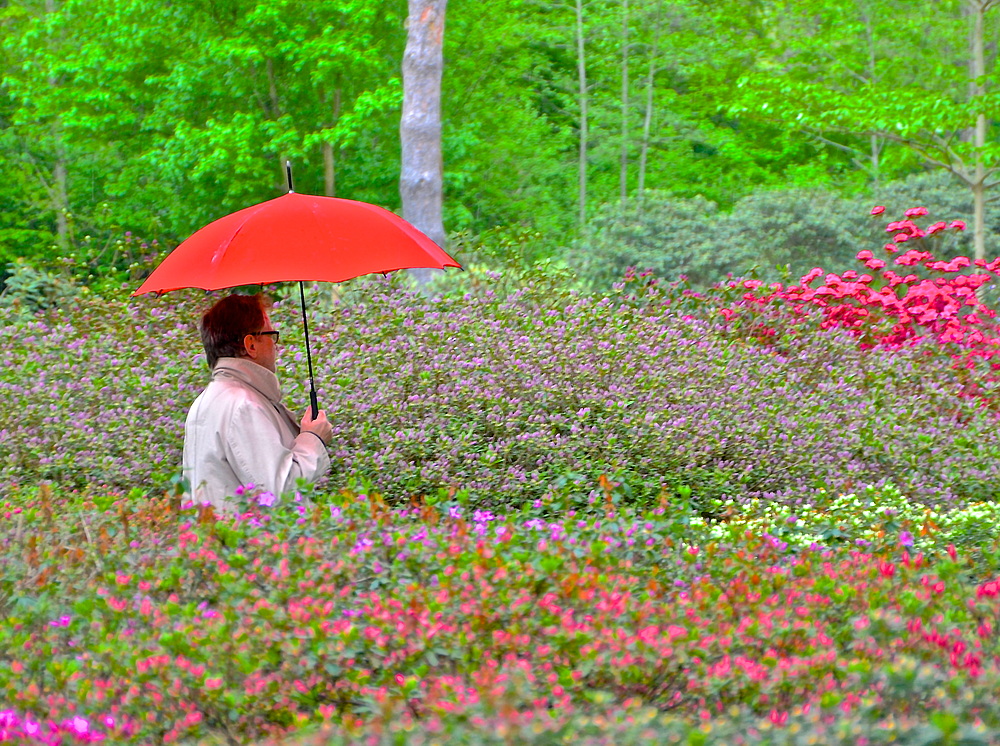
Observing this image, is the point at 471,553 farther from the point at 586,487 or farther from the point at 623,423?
the point at 623,423

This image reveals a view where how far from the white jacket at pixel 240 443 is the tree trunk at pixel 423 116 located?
8.71 meters

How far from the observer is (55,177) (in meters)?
20.2

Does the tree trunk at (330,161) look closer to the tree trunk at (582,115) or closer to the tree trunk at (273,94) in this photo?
the tree trunk at (273,94)

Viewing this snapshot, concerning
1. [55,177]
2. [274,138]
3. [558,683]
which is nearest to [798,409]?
[558,683]

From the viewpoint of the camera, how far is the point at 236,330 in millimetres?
3965

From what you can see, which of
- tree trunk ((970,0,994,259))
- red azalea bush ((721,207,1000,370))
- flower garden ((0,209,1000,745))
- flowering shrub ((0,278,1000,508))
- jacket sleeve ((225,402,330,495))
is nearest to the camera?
flower garden ((0,209,1000,745))

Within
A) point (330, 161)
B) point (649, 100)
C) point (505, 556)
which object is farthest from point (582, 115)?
point (505, 556)

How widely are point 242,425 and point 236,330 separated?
37cm

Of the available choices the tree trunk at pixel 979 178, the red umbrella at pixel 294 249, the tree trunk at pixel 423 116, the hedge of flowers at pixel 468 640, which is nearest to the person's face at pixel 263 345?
the red umbrella at pixel 294 249

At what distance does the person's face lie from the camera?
3986 mm

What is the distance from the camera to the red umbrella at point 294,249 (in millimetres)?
4215

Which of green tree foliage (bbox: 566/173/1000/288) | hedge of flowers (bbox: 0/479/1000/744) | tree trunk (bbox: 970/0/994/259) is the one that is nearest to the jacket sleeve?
hedge of flowers (bbox: 0/479/1000/744)

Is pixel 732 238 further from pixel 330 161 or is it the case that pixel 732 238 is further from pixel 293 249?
pixel 293 249

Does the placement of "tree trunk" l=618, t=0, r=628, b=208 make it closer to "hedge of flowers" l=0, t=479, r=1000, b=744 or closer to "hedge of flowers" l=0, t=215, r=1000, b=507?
"hedge of flowers" l=0, t=215, r=1000, b=507
